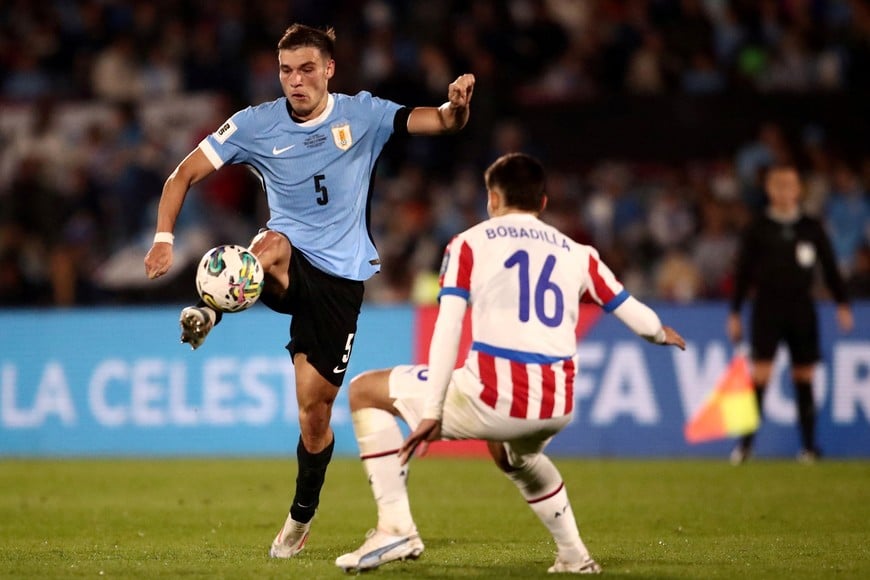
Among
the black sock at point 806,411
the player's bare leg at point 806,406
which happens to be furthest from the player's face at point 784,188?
the black sock at point 806,411

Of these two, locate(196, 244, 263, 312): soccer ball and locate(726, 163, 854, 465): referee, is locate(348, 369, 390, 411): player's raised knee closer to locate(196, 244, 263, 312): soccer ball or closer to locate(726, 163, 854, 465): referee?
locate(196, 244, 263, 312): soccer ball

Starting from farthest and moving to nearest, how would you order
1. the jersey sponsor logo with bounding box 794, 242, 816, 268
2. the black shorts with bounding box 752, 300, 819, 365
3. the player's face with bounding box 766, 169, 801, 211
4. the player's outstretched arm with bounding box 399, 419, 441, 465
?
the jersey sponsor logo with bounding box 794, 242, 816, 268 < the black shorts with bounding box 752, 300, 819, 365 < the player's face with bounding box 766, 169, 801, 211 < the player's outstretched arm with bounding box 399, 419, 441, 465

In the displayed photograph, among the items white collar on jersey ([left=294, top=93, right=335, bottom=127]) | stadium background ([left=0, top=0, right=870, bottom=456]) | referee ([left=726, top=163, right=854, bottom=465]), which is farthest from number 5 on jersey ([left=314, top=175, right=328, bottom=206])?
stadium background ([left=0, top=0, right=870, bottom=456])

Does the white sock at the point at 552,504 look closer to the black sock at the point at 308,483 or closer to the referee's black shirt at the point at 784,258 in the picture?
the black sock at the point at 308,483

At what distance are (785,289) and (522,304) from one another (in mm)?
7134

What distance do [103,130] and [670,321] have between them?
8.47m

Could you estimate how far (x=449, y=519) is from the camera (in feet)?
28.5

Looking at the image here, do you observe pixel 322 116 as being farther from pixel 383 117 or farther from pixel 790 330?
pixel 790 330

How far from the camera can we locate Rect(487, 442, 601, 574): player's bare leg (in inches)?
239

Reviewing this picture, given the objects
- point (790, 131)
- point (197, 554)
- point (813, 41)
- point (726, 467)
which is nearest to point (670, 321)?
point (726, 467)

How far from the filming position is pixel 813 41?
640 inches

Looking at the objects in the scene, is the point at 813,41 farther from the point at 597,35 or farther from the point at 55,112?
the point at 55,112

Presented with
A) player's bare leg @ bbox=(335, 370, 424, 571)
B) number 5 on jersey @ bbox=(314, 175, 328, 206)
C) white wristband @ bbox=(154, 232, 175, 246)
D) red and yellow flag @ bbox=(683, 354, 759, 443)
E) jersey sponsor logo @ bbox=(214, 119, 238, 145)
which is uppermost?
jersey sponsor logo @ bbox=(214, 119, 238, 145)

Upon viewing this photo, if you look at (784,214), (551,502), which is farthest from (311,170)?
(784,214)
